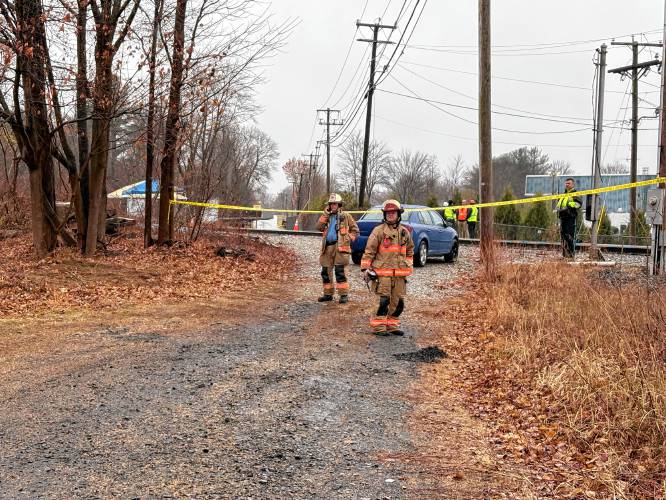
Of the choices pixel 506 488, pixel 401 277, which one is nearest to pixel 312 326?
pixel 401 277

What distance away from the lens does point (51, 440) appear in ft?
15.0

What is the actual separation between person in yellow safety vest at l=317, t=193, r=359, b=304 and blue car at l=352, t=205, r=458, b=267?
3961 millimetres

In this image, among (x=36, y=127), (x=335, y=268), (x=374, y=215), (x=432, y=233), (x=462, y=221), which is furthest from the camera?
(x=462, y=221)

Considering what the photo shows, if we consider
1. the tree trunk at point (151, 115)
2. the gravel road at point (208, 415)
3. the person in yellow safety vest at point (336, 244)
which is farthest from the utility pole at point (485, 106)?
the gravel road at point (208, 415)

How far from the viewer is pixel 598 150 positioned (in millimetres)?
19453

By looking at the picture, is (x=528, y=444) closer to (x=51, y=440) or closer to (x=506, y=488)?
(x=506, y=488)

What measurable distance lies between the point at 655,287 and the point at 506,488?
20.0ft

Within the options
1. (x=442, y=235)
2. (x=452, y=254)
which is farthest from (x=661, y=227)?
(x=452, y=254)

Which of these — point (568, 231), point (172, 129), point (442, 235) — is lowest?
point (442, 235)

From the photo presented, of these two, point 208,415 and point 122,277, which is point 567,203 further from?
point 208,415

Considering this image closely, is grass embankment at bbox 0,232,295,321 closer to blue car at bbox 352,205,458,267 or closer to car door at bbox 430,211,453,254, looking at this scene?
blue car at bbox 352,205,458,267

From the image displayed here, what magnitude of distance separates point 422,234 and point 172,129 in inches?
251

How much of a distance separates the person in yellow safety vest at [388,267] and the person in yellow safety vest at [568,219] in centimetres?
806

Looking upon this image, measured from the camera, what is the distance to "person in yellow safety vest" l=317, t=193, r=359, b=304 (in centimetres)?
1098
